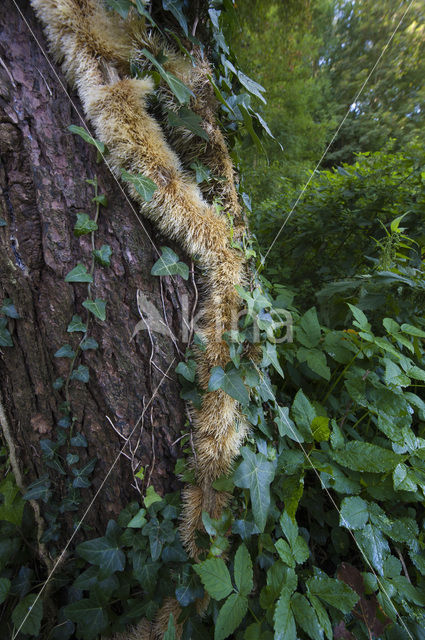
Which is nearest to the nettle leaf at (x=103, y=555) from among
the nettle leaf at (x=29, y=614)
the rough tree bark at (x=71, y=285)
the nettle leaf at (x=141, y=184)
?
the rough tree bark at (x=71, y=285)

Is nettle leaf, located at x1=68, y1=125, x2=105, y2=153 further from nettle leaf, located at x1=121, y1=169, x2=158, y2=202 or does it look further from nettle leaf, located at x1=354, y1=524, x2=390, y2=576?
nettle leaf, located at x1=354, y1=524, x2=390, y2=576

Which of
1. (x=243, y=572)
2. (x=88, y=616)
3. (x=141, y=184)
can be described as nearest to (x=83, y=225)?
(x=141, y=184)

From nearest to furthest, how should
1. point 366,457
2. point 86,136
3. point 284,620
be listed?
point 284,620 → point 86,136 → point 366,457

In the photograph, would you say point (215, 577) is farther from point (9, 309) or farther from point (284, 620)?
point (9, 309)

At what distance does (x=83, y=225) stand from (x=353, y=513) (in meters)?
1.12

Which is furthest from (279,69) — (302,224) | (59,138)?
(59,138)

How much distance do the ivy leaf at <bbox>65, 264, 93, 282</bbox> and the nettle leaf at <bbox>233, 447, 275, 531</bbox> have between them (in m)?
0.66

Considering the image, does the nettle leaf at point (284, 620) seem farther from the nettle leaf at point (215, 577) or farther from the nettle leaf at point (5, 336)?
the nettle leaf at point (5, 336)

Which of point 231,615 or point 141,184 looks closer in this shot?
point 231,615

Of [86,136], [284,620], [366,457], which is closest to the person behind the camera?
[284,620]

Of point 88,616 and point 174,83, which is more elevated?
point 174,83

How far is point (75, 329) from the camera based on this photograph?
812 millimetres

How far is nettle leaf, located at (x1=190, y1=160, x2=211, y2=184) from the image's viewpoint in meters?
0.87

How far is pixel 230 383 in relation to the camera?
78 centimetres
